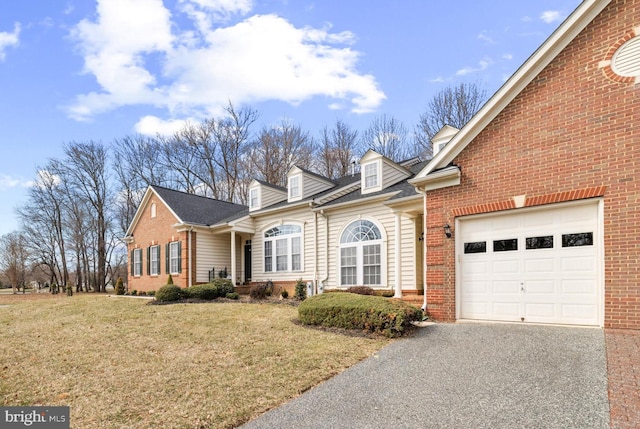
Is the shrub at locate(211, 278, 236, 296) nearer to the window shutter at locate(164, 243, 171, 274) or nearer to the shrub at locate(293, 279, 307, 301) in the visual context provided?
the shrub at locate(293, 279, 307, 301)

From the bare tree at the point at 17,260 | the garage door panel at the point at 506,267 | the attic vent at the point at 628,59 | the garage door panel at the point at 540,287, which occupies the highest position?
the attic vent at the point at 628,59

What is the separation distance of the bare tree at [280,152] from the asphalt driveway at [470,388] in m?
26.1

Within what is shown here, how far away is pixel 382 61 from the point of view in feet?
53.1

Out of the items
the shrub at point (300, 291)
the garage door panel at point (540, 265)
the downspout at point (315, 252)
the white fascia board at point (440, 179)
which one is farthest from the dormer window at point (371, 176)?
the garage door panel at point (540, 265)

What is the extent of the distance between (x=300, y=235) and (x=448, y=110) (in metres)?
16.8

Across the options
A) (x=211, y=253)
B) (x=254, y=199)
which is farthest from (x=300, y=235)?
(x=211, y=253)

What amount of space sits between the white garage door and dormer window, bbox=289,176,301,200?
965 centimetres

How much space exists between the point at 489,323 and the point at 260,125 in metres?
29.3

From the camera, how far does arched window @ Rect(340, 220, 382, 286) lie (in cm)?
1401

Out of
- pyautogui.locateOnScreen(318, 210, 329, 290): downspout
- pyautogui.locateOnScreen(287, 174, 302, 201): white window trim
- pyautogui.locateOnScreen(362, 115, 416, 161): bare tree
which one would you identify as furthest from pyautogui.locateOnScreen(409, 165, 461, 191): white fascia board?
pyautogui.locateOnScreen(362, 115, 416, 161): bare tree

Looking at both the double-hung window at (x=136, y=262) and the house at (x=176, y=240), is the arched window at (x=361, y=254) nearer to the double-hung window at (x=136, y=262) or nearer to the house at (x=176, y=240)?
the house at (x=176, y=240)

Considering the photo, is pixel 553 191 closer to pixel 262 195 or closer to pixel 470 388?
pixel 470 388

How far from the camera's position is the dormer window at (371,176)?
48.6 ft

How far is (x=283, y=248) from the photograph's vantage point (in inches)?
693
